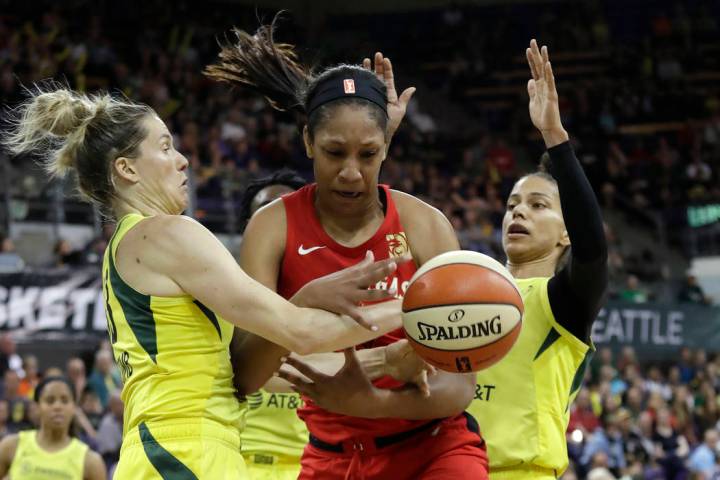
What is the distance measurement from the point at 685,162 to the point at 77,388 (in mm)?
14894

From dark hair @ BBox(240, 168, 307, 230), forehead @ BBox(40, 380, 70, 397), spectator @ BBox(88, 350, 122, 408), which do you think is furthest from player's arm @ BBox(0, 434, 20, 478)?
dark hair @ BBox(240, 168, 307, 230)

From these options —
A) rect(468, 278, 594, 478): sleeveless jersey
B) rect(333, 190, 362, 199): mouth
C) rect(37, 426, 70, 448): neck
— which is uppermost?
rect(333, 190, 362, 199): mouth

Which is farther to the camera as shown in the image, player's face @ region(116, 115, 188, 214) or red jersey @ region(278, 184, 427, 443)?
red jersey @ region(278, 184, 427, 443)

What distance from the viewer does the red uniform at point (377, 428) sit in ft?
12.9

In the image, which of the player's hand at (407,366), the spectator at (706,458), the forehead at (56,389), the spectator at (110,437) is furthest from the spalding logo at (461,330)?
the spectator at (706,458)

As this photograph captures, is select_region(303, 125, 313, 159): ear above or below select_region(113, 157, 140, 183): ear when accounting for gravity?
above

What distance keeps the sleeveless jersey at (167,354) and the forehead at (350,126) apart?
70cm

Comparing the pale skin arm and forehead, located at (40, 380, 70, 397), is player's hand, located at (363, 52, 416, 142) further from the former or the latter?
forehead, located at (40, 380, 70, 397)

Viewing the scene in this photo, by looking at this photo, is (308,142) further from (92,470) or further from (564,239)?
(92,470)

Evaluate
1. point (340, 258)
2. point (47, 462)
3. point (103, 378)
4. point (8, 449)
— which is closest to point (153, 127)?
point (340, 258)

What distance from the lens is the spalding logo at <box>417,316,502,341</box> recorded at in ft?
11.5

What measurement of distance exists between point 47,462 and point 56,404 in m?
0.45

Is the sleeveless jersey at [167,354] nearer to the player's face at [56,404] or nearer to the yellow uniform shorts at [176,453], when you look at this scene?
the yellow uniform shorts at [176,453]

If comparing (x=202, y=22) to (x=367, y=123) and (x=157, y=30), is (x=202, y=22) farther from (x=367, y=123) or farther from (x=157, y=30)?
(x=367, y=123)
